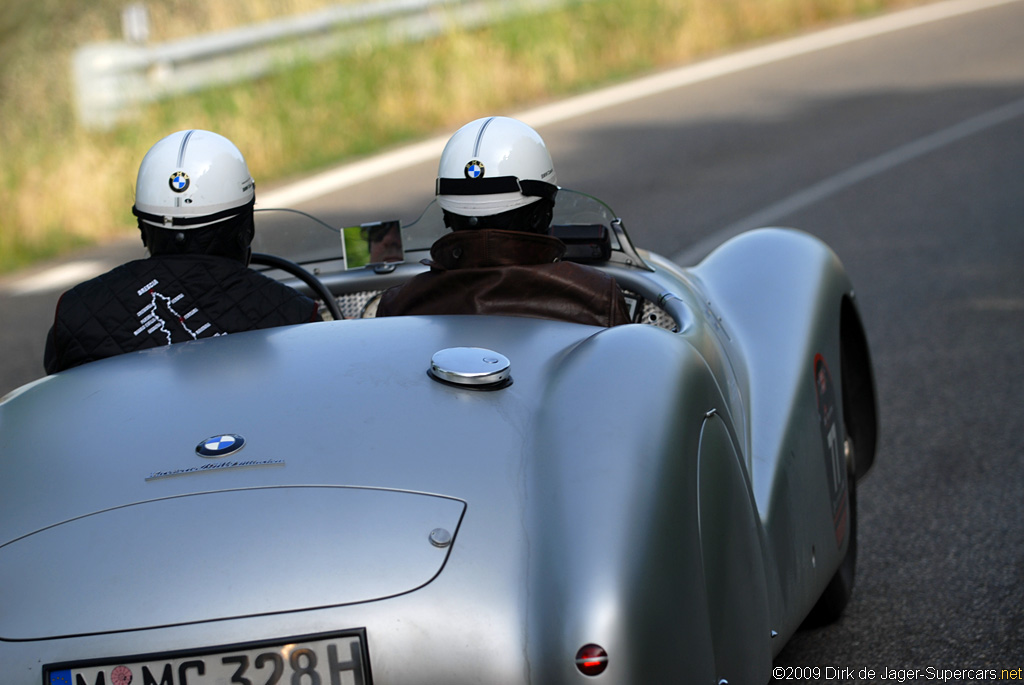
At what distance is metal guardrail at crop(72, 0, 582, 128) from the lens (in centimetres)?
1091

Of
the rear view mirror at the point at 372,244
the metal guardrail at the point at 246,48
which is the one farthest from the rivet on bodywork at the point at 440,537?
the metal guardrail at the point at 246,48

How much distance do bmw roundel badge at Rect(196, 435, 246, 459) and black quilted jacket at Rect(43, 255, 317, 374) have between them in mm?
854

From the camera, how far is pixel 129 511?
6.68ft

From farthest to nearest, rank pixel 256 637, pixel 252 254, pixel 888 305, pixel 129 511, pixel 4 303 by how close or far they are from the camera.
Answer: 1. pixel 4 303
2. pixel 888 305
3. pixel 252 254
4. pixel 129 511
5. pixel 256 637

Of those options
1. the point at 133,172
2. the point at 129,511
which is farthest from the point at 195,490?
the point at 133,172

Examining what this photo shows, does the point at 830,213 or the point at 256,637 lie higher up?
the point at 256,637

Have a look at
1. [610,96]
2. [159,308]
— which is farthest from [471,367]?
[610,96]

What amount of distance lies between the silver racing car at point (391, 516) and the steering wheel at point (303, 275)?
843 millimetres

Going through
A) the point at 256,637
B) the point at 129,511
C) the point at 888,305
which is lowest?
the point at 888,305

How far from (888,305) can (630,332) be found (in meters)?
4.65

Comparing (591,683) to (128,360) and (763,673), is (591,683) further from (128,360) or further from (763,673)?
(128,360)

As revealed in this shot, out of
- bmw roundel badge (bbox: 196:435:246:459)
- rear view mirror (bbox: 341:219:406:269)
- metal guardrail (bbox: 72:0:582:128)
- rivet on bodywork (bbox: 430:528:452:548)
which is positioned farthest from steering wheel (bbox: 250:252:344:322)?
metal guardrail (bbox: 72:0:582:128)

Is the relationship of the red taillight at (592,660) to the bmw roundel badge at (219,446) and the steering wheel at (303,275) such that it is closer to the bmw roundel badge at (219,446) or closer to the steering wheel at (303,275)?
the bmw roundel badge at (219,446)

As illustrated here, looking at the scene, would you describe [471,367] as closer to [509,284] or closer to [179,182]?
[509,284]
